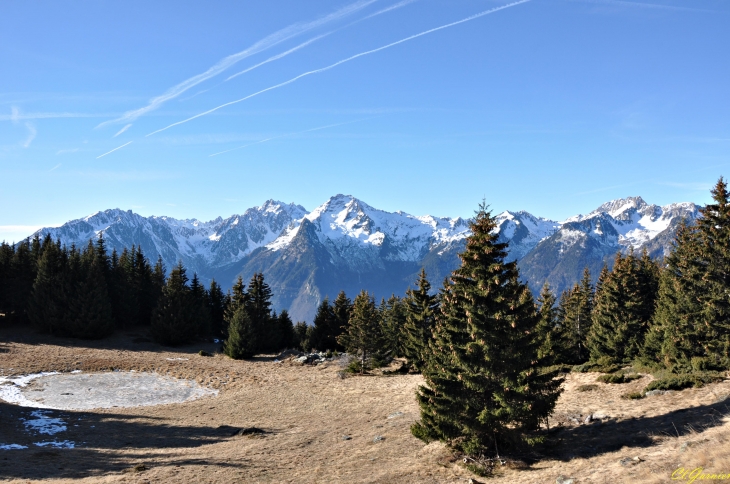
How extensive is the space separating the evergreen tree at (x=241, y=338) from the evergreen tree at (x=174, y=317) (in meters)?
12.2

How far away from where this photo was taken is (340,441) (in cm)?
2694

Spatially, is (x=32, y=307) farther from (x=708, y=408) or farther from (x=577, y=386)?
(x=708, y=408)

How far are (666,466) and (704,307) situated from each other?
23.9m

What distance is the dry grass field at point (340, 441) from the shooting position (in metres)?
18.1

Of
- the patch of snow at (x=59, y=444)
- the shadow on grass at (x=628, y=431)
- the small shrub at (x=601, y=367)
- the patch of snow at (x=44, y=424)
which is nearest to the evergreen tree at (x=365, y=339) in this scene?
the small shrub at (x=601, y=367)

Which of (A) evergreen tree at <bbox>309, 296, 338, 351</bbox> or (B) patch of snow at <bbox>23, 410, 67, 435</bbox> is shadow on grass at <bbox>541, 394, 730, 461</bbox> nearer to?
(B) patch of snow at <bbox>23, 410, 67, 435</bbox>

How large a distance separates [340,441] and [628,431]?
628 inches

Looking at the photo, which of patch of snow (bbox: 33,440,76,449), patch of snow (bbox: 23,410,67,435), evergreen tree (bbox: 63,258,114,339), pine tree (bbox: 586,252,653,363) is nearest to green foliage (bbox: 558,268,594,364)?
pine tree (bbox: 586,252,653,363)

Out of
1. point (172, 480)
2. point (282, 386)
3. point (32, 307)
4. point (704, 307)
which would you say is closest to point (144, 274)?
point (32, 307)

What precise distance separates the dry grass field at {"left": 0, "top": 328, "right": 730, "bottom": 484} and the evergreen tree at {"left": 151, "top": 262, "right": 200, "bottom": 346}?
24.8m

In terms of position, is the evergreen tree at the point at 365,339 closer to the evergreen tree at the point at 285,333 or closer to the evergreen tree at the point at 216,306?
the evergreen tree at the point at 285,333

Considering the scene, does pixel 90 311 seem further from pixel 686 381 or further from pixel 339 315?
pixel 686 381

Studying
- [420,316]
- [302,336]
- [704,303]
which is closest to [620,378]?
[704,303]

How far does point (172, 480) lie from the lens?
20219 mm
